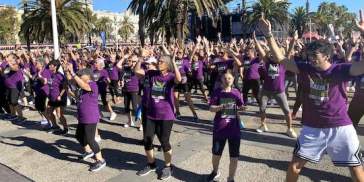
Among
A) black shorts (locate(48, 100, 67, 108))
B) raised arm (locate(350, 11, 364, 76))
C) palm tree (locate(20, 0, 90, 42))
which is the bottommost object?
black shorts (locate(48, 100, 67, 108))

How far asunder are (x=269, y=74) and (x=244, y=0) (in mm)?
43174

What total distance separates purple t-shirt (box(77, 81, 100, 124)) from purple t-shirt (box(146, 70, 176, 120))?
0.97m

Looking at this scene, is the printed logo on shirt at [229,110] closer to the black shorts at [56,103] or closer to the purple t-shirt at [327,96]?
the purple t-shirt at [327,96]

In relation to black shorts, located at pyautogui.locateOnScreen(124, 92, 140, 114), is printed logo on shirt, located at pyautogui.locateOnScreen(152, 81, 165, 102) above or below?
above

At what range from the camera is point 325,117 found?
13.1 feet

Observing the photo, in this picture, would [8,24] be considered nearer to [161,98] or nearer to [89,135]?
[89,135]

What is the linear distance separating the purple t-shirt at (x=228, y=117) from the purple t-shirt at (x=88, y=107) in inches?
77.5

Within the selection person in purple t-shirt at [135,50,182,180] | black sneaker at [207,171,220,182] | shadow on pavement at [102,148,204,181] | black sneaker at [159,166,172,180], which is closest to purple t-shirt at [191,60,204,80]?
shadow on pavement at [102,148,204,181]

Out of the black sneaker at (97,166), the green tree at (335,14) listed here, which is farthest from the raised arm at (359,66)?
the green tree at (335,14)

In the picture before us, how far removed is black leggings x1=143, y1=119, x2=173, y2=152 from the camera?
5582 mm

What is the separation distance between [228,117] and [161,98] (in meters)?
1.02

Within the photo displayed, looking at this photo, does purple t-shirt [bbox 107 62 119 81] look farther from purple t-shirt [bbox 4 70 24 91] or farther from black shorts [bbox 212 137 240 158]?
black shorts [bbox 212 137 240 158]

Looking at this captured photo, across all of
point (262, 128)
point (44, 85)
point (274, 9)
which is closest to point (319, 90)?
point (262, 128)

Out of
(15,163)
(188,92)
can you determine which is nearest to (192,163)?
(15,163)
